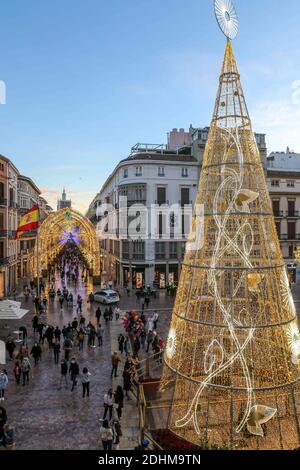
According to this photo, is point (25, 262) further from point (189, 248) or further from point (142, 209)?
point (189, 248)

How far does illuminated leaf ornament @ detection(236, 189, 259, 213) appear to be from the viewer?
468 inches

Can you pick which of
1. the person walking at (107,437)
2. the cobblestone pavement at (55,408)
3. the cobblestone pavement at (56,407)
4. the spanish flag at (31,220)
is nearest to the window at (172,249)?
the spanish flag at (31,220)

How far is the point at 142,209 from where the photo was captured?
43.8m

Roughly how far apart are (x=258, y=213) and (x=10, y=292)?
1407 inches

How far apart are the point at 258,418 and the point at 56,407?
7.89 meters

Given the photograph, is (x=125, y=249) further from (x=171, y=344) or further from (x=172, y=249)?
(x=171, y=344)

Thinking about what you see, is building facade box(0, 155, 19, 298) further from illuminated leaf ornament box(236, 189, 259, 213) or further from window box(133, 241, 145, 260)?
illuminated leaf ornament box(236, 189, 259, 213)

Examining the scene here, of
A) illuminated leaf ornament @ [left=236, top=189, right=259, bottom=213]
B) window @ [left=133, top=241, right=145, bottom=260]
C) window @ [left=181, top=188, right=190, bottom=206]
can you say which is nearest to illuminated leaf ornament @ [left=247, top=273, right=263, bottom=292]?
illuminated leaf ornament @ [left=236, top=189, right=259, bottom=213]

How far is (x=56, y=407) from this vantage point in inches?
573

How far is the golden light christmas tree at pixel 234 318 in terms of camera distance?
11.0 meters

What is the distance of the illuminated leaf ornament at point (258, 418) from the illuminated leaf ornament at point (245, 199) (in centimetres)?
573

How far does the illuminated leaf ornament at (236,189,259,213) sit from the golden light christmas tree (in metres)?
0.03

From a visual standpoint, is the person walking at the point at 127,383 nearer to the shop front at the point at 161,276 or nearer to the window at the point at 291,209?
the shop front at the point at 161,276
